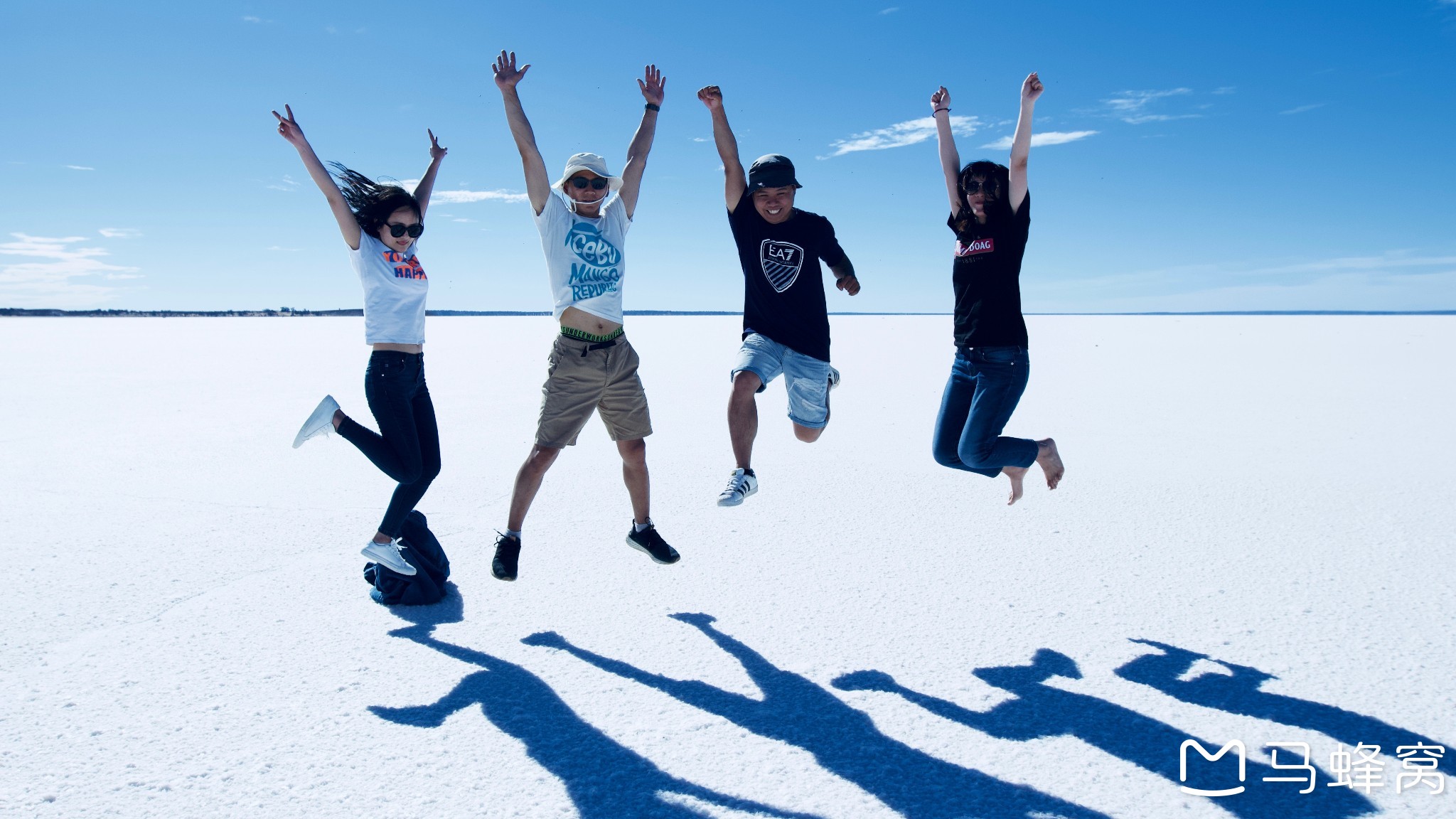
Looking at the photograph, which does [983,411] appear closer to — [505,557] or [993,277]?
[993,277]

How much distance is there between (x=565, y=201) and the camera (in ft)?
14.2

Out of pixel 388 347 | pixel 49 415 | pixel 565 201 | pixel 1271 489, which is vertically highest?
pixel 565 201

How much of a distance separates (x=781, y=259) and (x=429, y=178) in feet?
6.72

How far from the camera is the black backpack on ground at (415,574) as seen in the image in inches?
164

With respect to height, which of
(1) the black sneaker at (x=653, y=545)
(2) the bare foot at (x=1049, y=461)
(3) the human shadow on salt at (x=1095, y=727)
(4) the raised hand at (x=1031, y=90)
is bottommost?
(3) the human shadow on salt at (x=1095, y=727)

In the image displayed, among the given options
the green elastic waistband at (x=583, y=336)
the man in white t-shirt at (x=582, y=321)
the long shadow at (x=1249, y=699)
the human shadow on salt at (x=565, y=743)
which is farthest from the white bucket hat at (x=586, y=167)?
the long shadow at (x=1249, y=699)

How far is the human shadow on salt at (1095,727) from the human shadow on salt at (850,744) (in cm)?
25

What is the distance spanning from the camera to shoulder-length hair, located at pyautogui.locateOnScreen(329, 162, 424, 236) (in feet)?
13.8

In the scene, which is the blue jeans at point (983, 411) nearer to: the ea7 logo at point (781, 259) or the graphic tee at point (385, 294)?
the ea7 logo at point (781, 259)

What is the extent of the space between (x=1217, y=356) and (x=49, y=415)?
2356 cm

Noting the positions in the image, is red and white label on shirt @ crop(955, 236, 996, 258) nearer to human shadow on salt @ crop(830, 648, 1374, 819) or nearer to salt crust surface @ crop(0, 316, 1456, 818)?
salt crust surface @ crop(0, 316, 1456, 818)

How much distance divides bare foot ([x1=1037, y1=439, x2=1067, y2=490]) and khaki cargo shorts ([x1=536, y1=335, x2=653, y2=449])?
90.8 inches

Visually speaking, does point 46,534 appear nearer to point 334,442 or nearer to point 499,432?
point 334,442

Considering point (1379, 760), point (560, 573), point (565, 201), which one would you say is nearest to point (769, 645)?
point (560, 573)
